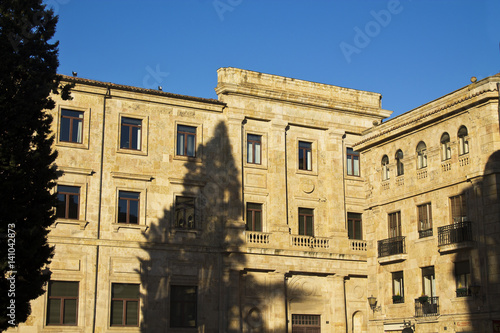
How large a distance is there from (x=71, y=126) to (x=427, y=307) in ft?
68.3

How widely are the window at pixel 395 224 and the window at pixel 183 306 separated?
11498 mm

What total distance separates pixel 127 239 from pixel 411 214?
15.1 m

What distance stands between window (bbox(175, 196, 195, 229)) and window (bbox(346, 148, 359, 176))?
10993 mm

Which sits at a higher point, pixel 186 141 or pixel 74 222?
pixel 186 141

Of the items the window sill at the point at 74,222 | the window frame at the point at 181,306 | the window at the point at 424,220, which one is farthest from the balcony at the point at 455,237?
the window sill at the point at 74,222

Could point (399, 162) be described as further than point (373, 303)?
Yes

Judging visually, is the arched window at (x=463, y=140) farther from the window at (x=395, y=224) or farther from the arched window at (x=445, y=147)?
the window at (x=395, y=224)

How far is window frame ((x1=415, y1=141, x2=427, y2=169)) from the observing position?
36.1 metres

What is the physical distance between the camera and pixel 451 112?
112 ft

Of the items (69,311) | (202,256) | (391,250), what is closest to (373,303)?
(391,250)

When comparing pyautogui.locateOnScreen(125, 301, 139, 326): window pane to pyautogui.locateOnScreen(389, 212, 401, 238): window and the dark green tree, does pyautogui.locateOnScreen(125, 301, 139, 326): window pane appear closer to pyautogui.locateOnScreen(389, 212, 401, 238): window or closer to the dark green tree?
→ pyautogui.locateOnScreen(389, 212, 401, 238): window

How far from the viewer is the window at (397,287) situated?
36125mm

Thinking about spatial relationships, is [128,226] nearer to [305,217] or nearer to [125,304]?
[125,304]

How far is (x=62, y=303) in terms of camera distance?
1518 inches
